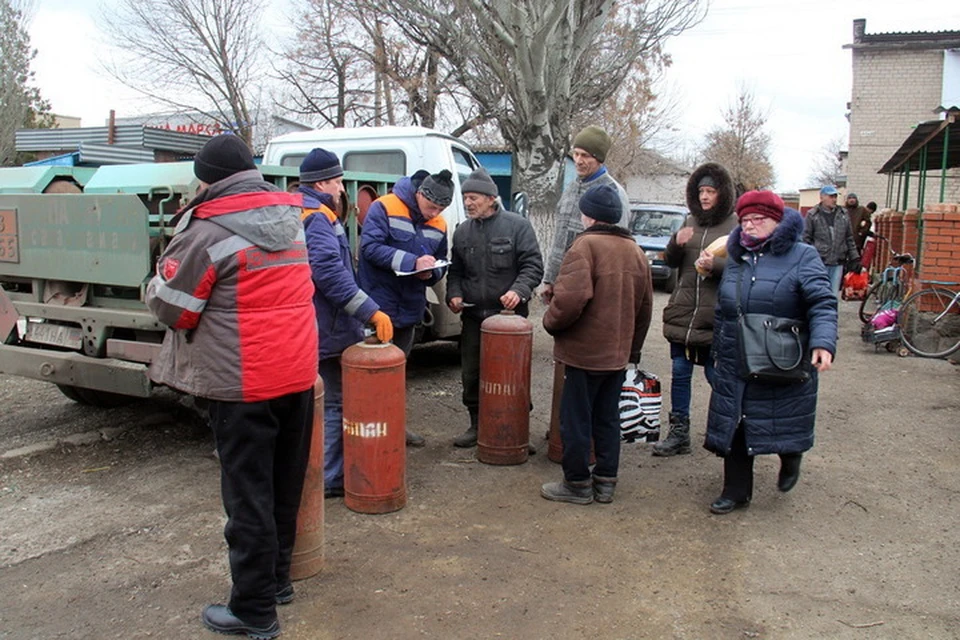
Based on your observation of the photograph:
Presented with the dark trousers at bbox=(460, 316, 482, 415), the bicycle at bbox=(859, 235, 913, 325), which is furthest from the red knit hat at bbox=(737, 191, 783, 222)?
the bicycle at bbox=(859, 235, 913, 325)

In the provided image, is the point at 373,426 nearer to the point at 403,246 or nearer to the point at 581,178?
the point at 403,246

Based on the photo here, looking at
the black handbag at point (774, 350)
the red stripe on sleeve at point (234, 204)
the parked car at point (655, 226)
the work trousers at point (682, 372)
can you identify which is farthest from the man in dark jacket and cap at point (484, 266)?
the parked car at point (655, 226)

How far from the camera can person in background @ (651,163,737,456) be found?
15.9 ft

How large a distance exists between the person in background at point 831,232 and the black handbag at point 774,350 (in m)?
6.99

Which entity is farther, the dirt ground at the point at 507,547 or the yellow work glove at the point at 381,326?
the yellow work glove at the point at 381,326

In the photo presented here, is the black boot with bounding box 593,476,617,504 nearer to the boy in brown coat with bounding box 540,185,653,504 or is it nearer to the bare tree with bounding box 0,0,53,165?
the boy in brown coat with bounding box 540,185,653,504

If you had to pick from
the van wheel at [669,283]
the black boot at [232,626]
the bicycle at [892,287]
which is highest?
the bicycle at [892,287]

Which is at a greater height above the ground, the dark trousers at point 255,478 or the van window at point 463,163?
the van window at point 463,163

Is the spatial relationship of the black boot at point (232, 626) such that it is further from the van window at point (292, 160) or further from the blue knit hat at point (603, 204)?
the van window at point (292, 160)

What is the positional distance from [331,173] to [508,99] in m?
7.35

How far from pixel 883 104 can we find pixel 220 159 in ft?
90.3

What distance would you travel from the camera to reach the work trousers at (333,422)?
443cm

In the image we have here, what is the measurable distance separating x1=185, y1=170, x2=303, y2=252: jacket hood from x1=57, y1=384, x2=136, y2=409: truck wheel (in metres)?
3.70

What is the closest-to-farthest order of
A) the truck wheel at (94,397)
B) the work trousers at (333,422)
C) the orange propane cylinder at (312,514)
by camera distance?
the orange propane cylinder at (312,514)
the work trousers at (333,422)
the truck wheel at (94,397)
